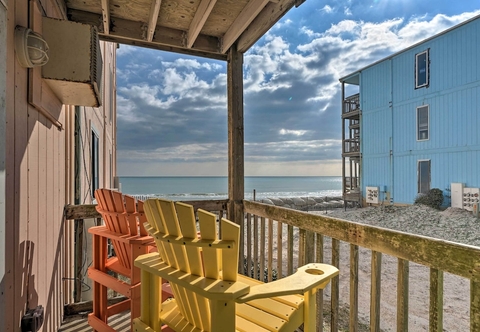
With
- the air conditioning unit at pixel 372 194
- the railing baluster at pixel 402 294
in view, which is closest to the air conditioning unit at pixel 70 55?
the railing baluster at pixel 402 294

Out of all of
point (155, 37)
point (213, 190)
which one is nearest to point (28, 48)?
point (155, 37)

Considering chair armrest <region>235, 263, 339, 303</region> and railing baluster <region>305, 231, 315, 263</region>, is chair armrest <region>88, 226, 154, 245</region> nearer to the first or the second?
chair armrest <region>235, 263, 339, 303</region>

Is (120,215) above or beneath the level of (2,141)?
beneath

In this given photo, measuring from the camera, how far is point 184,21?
2.66m

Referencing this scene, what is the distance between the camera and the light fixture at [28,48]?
1318 mm

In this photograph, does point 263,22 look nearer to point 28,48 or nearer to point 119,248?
point 28,48

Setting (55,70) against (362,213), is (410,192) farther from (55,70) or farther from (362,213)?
(55,70)

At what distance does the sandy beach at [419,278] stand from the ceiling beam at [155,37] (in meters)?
3.57

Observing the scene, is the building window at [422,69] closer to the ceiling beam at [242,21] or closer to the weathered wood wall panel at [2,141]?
the ceiling beam at [242,21]

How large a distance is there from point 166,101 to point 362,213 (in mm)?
29058

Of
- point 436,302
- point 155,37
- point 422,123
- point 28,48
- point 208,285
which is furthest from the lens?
point 422,123

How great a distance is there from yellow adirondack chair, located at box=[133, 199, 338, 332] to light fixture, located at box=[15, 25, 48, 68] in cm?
95

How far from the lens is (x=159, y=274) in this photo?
1.25m

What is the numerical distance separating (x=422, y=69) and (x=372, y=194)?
5.58 metres
